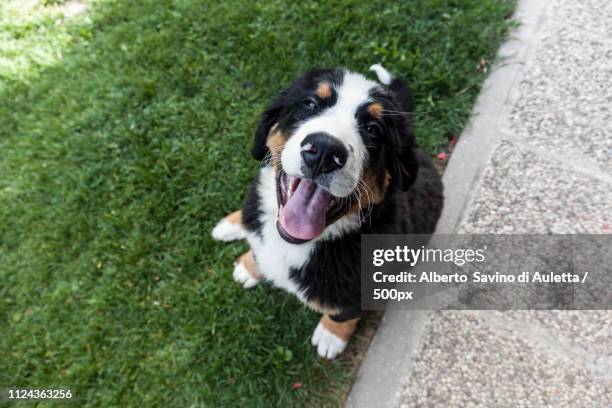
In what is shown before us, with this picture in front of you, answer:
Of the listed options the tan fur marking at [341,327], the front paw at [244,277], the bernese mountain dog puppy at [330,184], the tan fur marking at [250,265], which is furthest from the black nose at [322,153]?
the front paw at [244,277]

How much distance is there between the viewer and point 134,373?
9.46ft

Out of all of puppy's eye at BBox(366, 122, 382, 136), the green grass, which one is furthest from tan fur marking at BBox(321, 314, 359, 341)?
puppy's eye at BBox(366, 122, 382, 136)

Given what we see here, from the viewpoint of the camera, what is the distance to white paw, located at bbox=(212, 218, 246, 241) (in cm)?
324

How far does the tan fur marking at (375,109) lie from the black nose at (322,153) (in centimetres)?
34

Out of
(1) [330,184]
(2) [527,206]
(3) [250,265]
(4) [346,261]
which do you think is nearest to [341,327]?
(4) [346,261]

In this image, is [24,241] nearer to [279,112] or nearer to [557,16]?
[279,112]

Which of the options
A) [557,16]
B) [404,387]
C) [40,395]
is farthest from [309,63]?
[40,395]

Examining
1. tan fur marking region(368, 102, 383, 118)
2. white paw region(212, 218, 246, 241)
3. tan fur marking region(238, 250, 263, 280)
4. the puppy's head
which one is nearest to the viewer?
the puppy's head

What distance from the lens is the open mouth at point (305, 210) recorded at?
211cm

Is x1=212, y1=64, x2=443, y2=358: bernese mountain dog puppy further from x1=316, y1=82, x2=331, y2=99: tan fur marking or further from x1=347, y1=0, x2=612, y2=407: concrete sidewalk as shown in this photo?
x1=347, y1=0, x2=612, y2=407: concrete sidewalk

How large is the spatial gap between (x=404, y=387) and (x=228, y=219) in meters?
1.71

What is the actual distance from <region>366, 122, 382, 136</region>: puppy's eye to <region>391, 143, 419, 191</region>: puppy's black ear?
17cm

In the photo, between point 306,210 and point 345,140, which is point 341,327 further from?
point 345,140

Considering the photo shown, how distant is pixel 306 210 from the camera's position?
2141 mm
